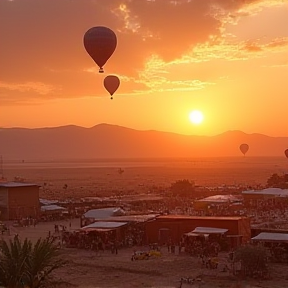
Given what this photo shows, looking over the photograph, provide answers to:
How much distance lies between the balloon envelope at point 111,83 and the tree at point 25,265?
110 ft

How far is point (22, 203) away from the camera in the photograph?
4644 cm

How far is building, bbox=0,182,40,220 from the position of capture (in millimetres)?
45656

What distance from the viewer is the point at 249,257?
2288cm

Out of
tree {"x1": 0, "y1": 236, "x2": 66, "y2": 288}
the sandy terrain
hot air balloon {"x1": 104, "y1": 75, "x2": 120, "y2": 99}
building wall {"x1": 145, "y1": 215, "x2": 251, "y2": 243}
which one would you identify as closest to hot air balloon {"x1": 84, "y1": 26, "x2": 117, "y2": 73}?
hot air balloon {"x1": 104, "y1": 75, "x2": 120, "y2": 99}

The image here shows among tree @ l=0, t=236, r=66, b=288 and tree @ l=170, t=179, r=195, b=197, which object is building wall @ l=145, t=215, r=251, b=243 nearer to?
tree @ l=0, t=236, r=66, b=288

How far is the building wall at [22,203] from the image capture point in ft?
150

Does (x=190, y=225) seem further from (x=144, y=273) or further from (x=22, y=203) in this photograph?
(x=22, y=203)

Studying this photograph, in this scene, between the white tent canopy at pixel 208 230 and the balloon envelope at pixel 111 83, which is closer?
the white tent canopy at pixel 208 230

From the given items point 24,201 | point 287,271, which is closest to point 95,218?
point 24,201

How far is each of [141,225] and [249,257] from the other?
36.1 feet

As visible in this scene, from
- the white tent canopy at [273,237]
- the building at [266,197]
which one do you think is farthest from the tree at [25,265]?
the building at [266,197]

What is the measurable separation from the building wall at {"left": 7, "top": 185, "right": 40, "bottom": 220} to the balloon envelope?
1039 cm

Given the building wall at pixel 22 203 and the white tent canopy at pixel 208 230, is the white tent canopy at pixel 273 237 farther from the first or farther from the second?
the building wall at pixel 22 203

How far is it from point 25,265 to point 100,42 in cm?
2603
